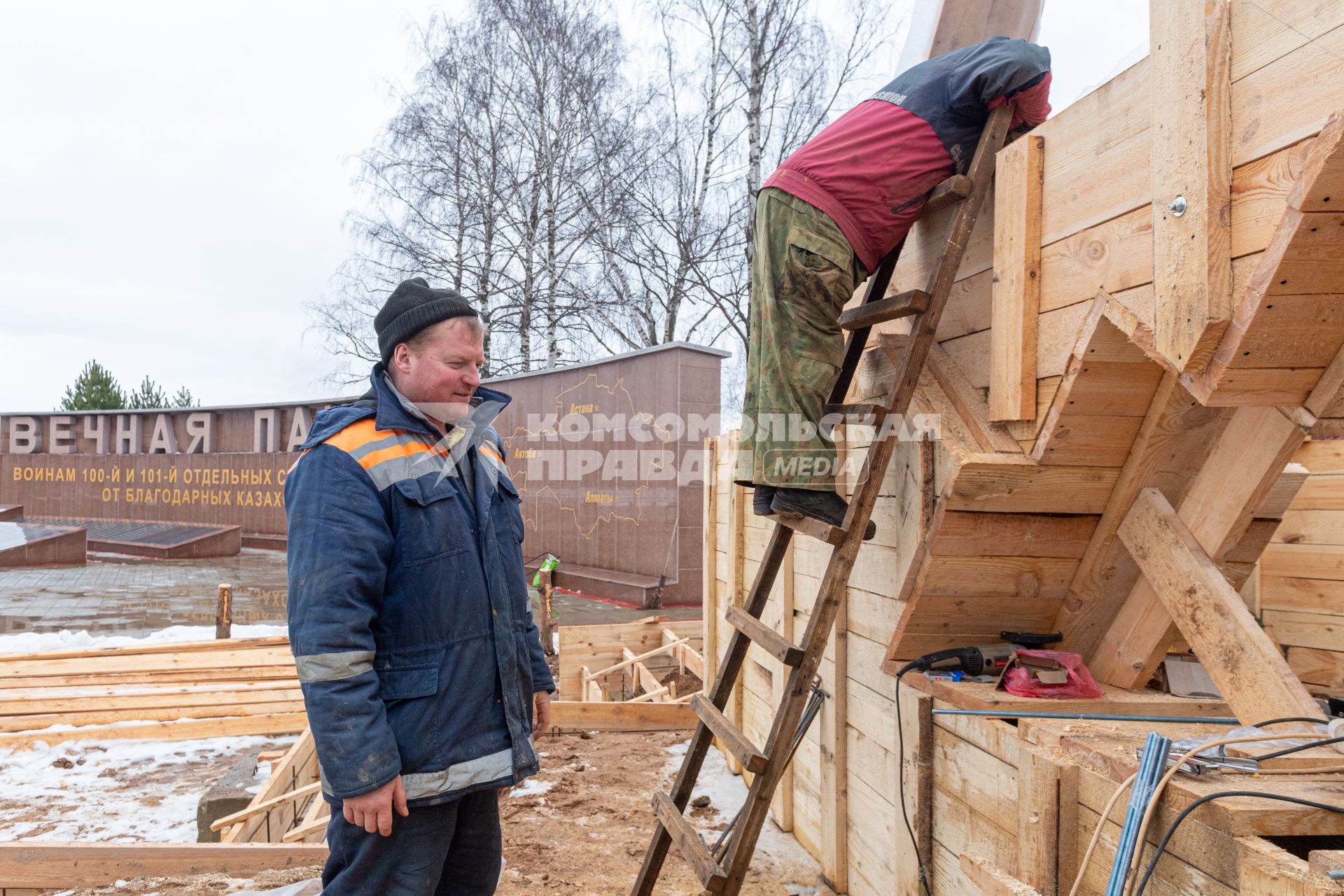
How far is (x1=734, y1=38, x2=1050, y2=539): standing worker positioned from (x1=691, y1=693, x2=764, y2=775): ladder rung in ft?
2.57

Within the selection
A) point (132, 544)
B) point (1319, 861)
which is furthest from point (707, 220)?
point (1319, 861)

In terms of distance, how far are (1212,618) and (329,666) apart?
91.0 inches

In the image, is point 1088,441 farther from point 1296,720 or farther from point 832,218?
point 832,218

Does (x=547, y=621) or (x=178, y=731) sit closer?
(x=178, y=731)

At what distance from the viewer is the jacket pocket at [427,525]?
7.44ft

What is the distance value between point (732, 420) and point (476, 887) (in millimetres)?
22711

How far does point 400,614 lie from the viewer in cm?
225

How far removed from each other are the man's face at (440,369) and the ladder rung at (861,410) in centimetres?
130

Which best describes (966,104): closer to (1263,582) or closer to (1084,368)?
(1084,368)

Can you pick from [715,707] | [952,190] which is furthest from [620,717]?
[952,190]

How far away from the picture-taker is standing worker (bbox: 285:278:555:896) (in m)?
2.08

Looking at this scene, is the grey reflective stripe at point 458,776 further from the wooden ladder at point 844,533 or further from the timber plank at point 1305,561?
the timber plank at point 1305,561

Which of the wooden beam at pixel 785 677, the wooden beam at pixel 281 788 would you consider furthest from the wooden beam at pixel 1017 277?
the wooden beam at pixel 281 788

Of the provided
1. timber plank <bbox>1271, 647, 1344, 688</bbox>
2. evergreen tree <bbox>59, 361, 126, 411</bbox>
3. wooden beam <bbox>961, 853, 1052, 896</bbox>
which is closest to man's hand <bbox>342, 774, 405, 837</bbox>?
wooden beam <bbox>961, 853, 1052, 896</bbox>
